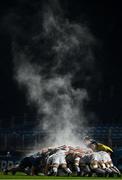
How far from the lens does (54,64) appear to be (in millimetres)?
35594

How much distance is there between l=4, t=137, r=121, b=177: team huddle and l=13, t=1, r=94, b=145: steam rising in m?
11.5

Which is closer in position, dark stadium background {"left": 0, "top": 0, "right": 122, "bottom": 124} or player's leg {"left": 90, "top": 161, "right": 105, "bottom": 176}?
player's leg {"left": 90, "top": 161, "right": 105, "bottom": 176}

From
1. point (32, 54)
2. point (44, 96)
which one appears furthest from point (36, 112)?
point (32, 54)

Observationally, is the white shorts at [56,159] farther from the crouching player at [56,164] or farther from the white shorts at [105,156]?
the white shorts at [105,156]

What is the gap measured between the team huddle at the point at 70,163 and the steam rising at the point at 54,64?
11.5m

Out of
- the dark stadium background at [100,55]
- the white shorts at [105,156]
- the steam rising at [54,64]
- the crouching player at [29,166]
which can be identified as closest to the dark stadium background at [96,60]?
the dark stadium background at [100,55]

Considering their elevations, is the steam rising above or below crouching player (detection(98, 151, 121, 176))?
above

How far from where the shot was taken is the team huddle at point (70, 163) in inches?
794

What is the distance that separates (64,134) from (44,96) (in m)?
5.63

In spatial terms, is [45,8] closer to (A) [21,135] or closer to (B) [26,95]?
(B) [26,95]

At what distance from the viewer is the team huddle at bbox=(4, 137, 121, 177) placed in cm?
2016

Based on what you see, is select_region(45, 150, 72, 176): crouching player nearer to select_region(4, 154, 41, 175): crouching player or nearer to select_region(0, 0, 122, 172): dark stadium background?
select_region(4, 154, 41, 175): crouching player

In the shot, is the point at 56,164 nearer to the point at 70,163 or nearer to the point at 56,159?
the point at 56,159

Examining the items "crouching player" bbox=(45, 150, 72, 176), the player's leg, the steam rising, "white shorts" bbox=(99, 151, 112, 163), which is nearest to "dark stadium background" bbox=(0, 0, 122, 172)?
the steam rising
